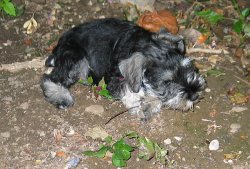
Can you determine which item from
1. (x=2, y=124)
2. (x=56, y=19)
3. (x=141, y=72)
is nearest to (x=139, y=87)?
A: (x=141, y=72)

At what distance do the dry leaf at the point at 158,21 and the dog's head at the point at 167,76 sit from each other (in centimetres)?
168

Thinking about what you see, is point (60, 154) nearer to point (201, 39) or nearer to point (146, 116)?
point (146, 116)

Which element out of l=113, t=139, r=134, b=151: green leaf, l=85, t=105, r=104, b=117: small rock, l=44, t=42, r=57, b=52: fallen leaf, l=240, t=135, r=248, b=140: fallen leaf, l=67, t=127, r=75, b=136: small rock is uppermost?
l=44, t=42, r=57, b=52: fallen leaf

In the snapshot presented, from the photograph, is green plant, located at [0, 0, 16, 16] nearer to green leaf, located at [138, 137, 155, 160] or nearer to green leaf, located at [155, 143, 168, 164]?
green leaf, located at [138, 137, 155, 160]

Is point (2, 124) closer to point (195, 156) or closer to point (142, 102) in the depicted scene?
point (142, 102)

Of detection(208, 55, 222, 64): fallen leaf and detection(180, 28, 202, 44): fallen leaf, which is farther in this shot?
detection(180, 28, 202, 44): fallen leaf

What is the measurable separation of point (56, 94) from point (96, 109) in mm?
587

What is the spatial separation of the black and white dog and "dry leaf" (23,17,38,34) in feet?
3.53

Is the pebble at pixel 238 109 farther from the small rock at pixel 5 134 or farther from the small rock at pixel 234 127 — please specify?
the small rock at pixel 5 134

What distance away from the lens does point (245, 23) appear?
7098 millimetres

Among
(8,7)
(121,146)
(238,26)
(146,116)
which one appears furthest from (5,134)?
(238,26)

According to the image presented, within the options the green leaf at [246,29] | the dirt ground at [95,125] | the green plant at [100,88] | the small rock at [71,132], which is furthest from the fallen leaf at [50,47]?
the green leaf at [246,29]

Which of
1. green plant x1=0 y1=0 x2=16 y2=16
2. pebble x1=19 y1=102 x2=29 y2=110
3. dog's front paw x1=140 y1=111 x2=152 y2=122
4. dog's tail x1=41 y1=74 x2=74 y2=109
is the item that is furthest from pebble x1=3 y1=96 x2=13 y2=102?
dog's front paw x1=140 y1=111 x2=152 y2=122

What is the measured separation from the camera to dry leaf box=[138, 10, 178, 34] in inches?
264
